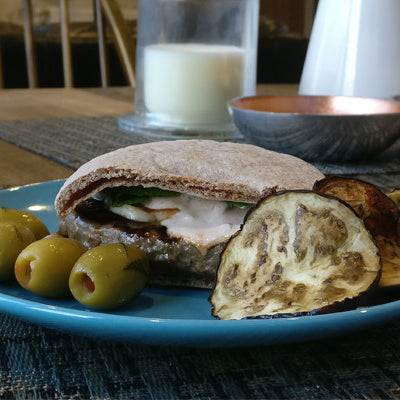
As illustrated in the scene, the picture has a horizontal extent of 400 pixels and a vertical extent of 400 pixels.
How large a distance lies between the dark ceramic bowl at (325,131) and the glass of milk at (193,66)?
9.8 inches

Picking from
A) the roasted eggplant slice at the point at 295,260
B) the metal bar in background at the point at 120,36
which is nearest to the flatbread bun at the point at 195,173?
the roasted eggplant slice at the point at 295,260

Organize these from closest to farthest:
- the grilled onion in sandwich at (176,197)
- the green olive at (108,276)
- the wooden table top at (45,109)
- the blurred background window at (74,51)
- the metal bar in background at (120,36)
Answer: the green olive at (108,276)
the grilled onion in sandwich at (176,197)
the wooden table top at (45,109)
the metal bar in background at (120,36)
the blurred background window at (74,51)

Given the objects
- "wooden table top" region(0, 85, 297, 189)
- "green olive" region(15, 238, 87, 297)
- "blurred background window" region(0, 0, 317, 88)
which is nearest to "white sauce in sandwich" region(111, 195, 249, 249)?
"green olive" region(15, 238, 87, 297)

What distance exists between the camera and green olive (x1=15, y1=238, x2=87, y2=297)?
1.89 feet

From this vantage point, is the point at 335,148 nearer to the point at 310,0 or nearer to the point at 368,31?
the point at 368,31

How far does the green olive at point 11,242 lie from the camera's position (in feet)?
2.04

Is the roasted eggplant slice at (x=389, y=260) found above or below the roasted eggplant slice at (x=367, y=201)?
below

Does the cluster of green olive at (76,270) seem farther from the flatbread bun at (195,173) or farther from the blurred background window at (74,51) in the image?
→ the blurred background window at (74,51)

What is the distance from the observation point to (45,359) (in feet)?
1.58

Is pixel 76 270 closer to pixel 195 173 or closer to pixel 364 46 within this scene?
pixel 195 173

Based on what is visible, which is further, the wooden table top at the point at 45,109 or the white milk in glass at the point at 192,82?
the white milk in glass at the point at 192,82

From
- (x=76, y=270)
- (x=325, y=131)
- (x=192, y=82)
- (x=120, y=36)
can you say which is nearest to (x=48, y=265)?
(x=76, y=270)

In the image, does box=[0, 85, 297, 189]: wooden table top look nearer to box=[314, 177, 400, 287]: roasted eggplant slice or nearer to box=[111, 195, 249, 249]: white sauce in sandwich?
box=[111, 195, 249, 249]: white sauce in sandwich

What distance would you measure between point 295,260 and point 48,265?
0.22m
